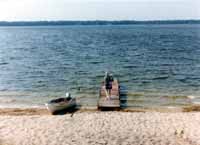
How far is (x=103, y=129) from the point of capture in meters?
20.1

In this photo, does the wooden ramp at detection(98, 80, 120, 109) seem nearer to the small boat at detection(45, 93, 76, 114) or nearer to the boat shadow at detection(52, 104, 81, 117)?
the boat shadow at detection(52, 104, 81, 117)

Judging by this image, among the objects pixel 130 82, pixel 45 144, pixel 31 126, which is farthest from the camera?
pixel 130 82

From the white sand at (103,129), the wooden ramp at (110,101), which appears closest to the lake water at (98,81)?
the wooden ramp at (110,101)

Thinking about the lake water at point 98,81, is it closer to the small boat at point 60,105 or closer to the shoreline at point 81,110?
the shoreline at point 81,110

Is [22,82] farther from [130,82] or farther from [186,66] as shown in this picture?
[186,66]

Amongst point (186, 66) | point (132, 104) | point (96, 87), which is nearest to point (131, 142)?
point (132, 104)

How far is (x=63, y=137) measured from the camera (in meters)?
18.8

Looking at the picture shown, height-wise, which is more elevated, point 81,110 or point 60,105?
point 60,105

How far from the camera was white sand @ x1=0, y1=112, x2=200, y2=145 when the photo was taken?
1842 centimetres

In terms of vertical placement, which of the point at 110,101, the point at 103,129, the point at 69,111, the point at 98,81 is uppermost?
the point at 103,129

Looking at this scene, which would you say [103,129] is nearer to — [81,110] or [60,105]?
[81,110]

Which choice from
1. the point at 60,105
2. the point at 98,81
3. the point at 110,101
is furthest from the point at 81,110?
the point at 98,81

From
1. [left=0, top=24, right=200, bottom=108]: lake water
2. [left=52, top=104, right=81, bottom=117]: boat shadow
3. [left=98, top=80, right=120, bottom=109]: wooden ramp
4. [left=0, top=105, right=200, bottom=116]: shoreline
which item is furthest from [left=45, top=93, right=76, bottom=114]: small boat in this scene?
[left=98, top=80, right=120, bottom=109]: wooden ramp

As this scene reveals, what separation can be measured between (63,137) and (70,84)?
17237 mm
